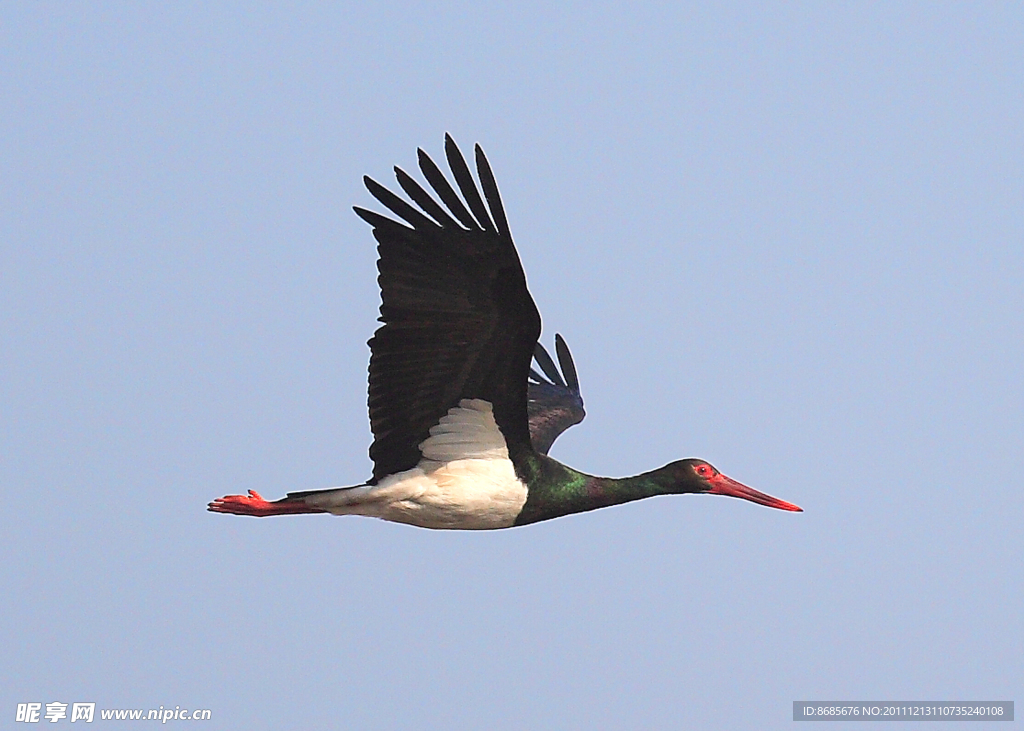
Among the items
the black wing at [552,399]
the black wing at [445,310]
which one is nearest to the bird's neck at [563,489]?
the black wing at [445,310]

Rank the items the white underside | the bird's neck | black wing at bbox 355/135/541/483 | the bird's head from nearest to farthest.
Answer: black wing at bbox 355/135/541/483 → the white underside → the bird's neck → the bird's head

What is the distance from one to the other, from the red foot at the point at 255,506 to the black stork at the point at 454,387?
1 centimetres

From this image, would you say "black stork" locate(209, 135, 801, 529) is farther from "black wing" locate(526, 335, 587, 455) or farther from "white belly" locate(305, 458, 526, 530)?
"black wing" locate(526, 335, 587, 455)

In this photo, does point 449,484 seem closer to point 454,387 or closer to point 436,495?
point 436,495

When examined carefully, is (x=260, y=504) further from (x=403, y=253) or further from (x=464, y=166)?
(x=464, y=166)

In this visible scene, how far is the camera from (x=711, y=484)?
15992 millimetres

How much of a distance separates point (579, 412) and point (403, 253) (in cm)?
562

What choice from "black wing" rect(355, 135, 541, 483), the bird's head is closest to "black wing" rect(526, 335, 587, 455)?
the bird's head

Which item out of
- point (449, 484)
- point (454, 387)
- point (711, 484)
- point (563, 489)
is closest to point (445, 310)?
point (454, 387)

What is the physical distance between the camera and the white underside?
13961 millimetres

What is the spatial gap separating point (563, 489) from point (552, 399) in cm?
354

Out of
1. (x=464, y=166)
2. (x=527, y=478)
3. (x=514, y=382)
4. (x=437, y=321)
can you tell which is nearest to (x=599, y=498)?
(x=527, y=478)

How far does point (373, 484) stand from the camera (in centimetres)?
1407

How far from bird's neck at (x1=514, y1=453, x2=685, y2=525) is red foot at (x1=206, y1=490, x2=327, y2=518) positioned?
1748 mm
